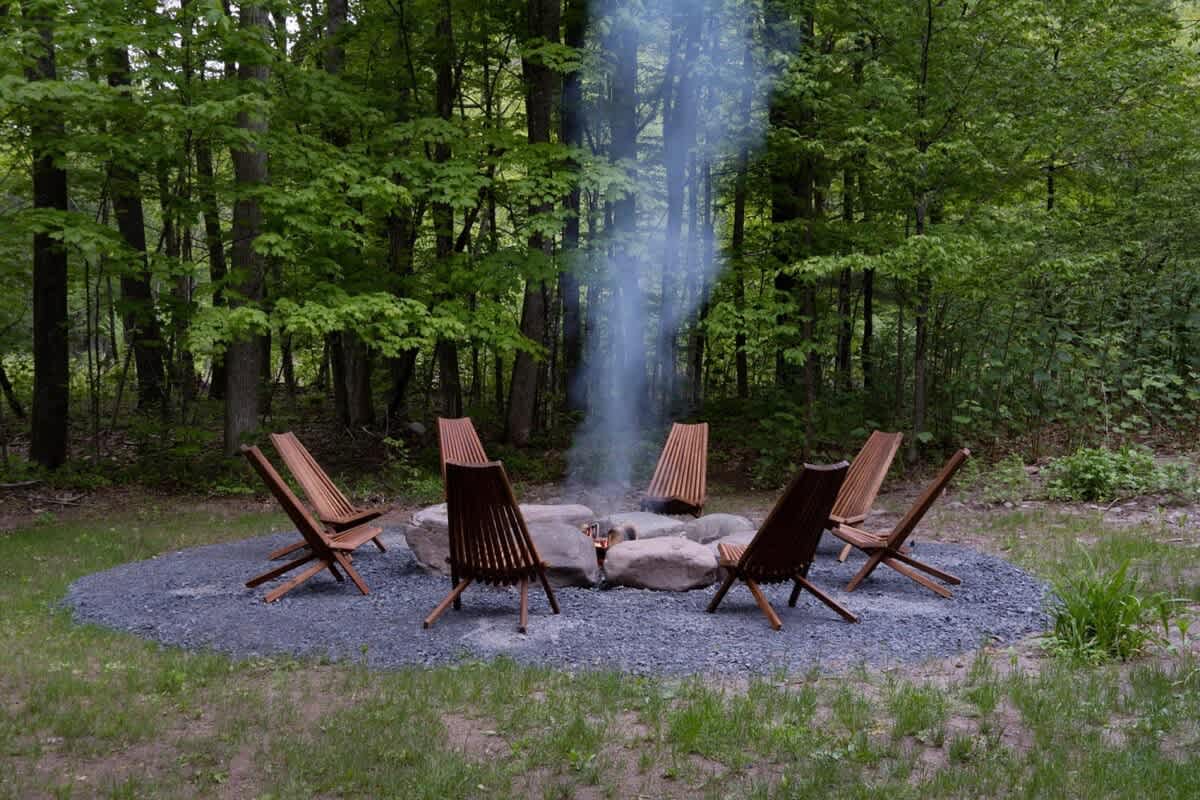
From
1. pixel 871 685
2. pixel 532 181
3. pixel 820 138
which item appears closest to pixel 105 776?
pixel 871 685

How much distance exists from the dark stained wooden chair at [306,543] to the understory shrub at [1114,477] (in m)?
6.73

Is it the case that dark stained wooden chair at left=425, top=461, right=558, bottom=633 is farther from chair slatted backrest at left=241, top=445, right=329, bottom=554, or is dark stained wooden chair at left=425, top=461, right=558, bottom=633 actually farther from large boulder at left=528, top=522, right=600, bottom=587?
chair slatted backrest at left=241, top=445, right=329, bottom=554

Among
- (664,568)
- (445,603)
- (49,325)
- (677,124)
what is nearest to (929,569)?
(664,568)

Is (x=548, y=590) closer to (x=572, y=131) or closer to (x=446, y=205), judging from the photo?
(x=446, y=205)

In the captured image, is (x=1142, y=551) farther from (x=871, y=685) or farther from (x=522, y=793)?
(x=522, y=793)

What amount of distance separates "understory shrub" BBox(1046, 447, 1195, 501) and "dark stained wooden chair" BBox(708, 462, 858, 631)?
4544 millimetres

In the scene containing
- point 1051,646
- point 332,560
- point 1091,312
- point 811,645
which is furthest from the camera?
point 1091,312

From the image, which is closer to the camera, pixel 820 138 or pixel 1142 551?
pixel 1142 551

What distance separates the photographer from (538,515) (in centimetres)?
769

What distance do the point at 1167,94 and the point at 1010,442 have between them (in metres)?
4.73

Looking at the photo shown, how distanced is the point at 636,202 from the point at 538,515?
6054 mm

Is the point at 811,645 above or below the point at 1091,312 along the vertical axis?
below

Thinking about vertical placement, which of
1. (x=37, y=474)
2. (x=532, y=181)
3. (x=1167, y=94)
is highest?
(x=1167, y=94)

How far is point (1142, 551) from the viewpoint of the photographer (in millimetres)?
6742
